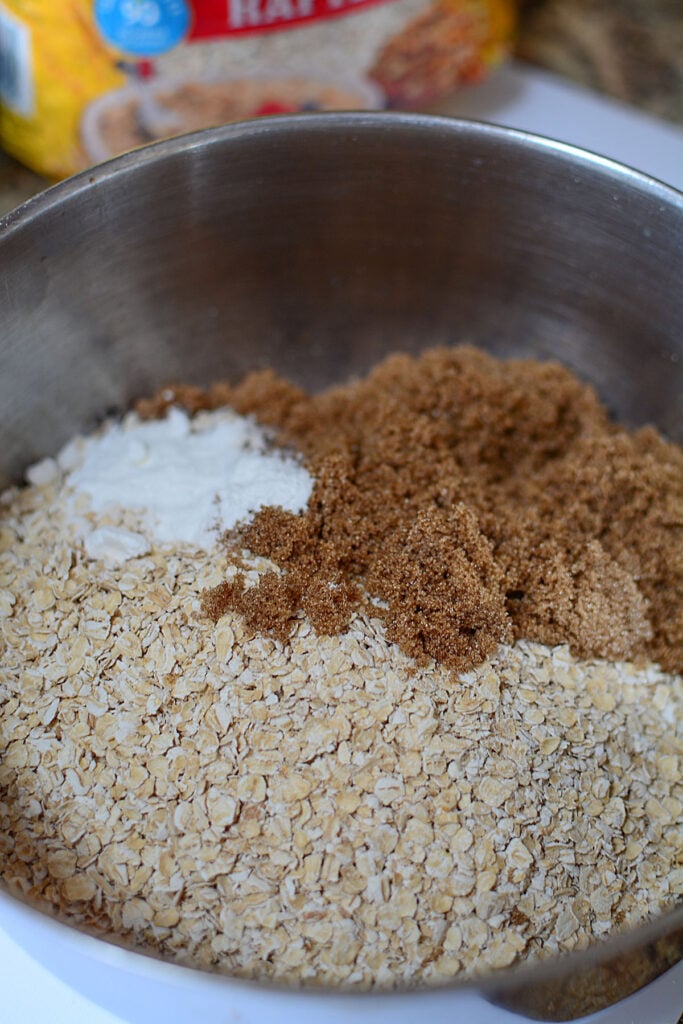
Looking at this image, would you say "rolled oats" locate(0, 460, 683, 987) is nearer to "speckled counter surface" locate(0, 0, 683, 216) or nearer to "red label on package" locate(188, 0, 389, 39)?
"red label on package" locate(188, 0, 389, 39)

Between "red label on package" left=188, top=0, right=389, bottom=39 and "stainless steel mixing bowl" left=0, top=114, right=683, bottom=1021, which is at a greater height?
"red label on package" left=188, top=0, right=389, bottom=39

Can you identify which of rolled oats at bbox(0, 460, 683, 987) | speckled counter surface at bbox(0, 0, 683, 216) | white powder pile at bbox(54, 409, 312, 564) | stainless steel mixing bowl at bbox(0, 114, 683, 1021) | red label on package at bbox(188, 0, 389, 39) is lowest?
rolled oats at bbox(0, 460, 683, 987)

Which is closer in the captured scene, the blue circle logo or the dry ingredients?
the dry ingredients

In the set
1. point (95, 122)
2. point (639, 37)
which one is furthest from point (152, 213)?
point (639, 37)

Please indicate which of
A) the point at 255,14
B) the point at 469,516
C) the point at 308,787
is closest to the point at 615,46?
the point at 255,14

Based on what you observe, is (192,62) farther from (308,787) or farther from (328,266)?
(308,787)

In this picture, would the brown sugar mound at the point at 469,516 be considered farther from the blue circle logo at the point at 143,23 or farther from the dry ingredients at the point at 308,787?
the blue circle logo at the point at 143,23

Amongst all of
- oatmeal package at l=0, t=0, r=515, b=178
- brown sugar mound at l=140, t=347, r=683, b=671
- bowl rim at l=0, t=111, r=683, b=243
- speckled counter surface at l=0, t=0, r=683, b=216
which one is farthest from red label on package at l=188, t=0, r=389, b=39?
speckled counter surface at l=0, t=0, r=683, b=216
